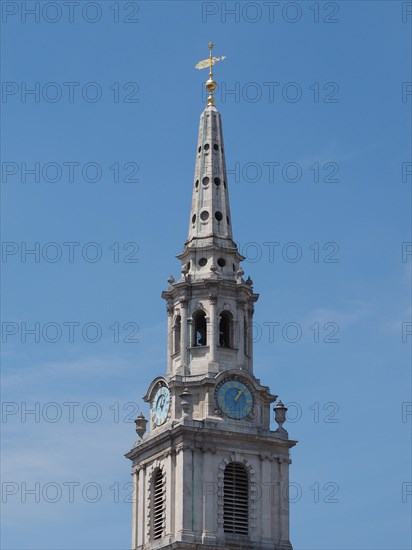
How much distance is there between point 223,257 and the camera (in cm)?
11781

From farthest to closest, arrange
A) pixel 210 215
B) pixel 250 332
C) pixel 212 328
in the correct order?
1. pixel 210 215
2. pixel 250 332
3. pixel 212 328

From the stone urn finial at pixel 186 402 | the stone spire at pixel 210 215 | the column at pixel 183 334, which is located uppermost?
the stone spire at pixel 210 215

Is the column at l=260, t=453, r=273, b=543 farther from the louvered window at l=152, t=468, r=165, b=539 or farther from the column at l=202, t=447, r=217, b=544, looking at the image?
the louvered window at l=152, t=468, r=165, b=539

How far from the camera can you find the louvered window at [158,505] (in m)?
110

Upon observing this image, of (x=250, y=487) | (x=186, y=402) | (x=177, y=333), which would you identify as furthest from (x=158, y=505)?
(x=177, y=333)

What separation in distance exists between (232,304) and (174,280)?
4.57 meters

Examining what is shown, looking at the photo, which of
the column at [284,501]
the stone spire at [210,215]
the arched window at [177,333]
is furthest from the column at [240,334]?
the column at [284,501]

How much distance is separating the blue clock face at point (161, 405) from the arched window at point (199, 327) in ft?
13.7

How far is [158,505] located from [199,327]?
1273cm

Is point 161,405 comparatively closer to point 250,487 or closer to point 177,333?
point 177,333

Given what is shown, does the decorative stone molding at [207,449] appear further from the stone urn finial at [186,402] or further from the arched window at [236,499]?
the stone urn finial at [186,402]

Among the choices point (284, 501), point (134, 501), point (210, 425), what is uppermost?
point (210, 425)

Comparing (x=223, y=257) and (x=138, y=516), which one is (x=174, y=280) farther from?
(x=138, y=516)

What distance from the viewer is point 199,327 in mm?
115625
